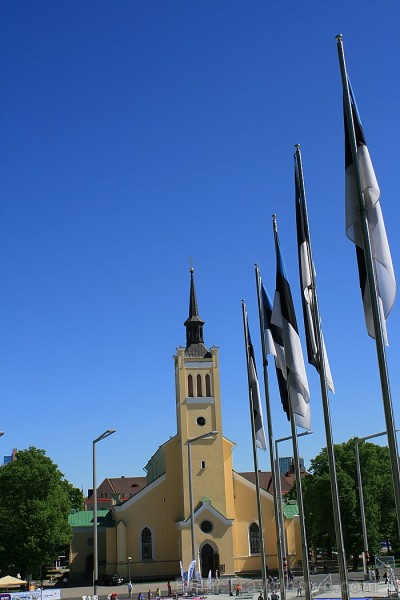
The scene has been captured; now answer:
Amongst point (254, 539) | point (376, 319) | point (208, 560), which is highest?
point (376, 319)

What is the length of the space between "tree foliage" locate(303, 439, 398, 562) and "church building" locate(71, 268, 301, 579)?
5696 millimetres

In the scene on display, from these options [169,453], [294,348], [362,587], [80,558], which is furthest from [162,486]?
[294,348]

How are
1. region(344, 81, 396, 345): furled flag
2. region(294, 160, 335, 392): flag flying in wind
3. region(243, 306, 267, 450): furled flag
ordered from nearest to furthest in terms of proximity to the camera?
region(344, 81, 396, 345): furled flag → region(294, 160, 335, 392): flag flying in wind → region(243, 306, 267, 450): furled flag

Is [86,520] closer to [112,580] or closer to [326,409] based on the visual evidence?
[112,580]

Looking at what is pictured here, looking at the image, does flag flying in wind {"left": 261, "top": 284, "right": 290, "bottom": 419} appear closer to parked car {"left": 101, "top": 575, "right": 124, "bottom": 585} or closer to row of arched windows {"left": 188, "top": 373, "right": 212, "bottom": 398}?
row of arched windows {"left": 188, "top": 373, "right": 212, "bottom": 398}

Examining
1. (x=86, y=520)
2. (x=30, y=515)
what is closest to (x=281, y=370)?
(x=30, y=515)

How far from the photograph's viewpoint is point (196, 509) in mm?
61312

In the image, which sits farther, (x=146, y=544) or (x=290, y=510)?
(x=290, y=510)

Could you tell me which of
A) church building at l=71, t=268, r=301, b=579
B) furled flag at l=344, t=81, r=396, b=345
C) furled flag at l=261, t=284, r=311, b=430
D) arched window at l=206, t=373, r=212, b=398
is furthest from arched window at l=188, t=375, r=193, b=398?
furled flag at l=344, t=81, r=396, b=345

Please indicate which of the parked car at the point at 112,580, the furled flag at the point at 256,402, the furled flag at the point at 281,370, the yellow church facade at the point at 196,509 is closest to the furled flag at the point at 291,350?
the furled flag at the point at 281,370

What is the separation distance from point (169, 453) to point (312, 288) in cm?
5022

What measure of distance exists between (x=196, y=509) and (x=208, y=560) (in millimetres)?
4641

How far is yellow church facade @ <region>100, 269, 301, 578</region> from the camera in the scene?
61.0 meters

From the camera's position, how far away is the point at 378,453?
210 ft
